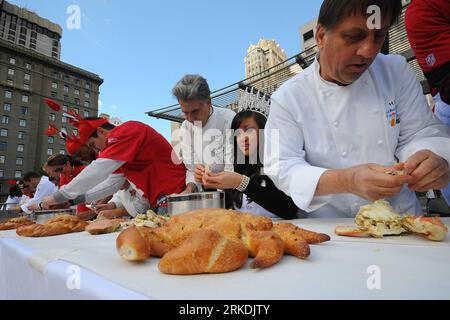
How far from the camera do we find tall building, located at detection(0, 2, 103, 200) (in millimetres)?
36469

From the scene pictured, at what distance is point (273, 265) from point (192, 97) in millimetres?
2090

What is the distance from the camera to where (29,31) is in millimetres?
46500

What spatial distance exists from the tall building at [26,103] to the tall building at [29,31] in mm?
880

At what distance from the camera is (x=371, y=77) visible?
135 centimetres

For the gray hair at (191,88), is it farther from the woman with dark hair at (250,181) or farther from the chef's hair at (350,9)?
the chef's hair at (350,9)

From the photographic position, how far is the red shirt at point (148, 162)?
231 cm

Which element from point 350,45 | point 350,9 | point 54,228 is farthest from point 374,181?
point 54,228

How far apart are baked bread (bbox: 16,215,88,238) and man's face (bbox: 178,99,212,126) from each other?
4.76 ft

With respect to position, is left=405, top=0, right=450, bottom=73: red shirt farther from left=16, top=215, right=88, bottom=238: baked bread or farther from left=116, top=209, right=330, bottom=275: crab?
left=16, top=215, right=88, bottom=238: baked bread

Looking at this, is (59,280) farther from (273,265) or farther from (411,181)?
(411,181)

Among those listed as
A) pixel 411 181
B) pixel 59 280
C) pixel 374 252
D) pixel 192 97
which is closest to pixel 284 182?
pixel 411 181

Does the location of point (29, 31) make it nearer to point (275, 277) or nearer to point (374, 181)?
point (374, 181)

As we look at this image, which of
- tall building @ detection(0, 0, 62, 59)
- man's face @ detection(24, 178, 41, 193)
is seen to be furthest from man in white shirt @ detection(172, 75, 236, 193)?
tall building @ detection(0, 0, 62, 59)

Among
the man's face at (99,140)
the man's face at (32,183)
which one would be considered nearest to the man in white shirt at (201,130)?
the man's face at (99,140)
